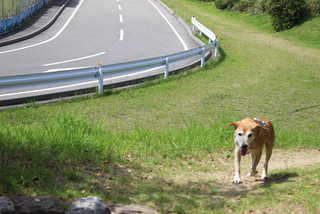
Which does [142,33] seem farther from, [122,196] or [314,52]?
[122,196]

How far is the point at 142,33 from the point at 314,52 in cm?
1089

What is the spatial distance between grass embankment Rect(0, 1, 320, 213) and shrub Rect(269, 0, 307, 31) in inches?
637

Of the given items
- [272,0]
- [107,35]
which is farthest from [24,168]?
[272,0]

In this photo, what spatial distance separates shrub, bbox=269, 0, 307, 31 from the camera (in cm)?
2930

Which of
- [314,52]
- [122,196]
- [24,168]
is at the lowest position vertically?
[314,52]

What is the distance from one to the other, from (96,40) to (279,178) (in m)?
16.9

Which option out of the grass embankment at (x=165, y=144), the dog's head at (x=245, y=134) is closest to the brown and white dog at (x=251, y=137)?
the dog's head at (x=245, y=134)

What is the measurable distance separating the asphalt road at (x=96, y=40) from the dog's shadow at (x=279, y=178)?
10105 millimetres

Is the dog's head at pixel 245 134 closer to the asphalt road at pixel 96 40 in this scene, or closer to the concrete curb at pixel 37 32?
the asphalt road at pixel 96 40

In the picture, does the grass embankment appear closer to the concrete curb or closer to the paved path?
the paved path

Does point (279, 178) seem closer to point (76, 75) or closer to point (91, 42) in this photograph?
point (76, 75)

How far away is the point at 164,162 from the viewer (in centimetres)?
738

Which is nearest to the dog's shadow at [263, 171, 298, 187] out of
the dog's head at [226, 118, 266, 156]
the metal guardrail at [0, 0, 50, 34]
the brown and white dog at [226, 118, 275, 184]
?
the brown and white dog at [226, 118, 275, 184]

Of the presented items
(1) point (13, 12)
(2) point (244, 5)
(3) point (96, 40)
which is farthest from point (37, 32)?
(2) point (244, 5)
